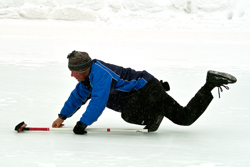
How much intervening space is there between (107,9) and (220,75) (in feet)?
69.5

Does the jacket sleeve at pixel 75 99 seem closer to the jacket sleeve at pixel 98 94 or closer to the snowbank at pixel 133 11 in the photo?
the jacket sleeve at pixel 98 94

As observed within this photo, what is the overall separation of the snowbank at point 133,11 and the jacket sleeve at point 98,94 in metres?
18.8

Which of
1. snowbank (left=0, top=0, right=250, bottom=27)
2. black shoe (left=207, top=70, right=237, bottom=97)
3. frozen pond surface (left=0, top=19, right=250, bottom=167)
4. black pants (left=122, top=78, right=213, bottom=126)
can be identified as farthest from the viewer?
snowbank (left=0, top=0, right=250, bottom=27)

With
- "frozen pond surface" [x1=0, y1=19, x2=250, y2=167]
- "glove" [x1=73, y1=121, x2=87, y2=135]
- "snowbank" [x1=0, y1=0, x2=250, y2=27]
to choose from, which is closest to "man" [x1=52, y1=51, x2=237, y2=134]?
"glove" [x1=73, y1=121, x2=87, y2=135]

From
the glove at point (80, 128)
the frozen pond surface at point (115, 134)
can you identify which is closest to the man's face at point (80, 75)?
the glove at point (80, 128)

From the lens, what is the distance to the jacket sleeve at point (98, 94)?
2.77 m

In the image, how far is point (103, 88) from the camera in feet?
9.11

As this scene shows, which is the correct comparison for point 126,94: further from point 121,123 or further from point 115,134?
Answer: point 121,123

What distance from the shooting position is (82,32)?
62.7ft

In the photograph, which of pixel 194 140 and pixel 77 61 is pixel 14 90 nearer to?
pixel 77 61

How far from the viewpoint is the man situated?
280 cm

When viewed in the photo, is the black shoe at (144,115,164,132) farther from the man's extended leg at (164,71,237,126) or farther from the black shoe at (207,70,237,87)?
the black shoe at (207,70,237,87)

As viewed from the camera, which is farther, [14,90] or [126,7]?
[126,7]

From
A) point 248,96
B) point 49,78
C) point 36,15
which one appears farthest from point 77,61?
point 36,15
